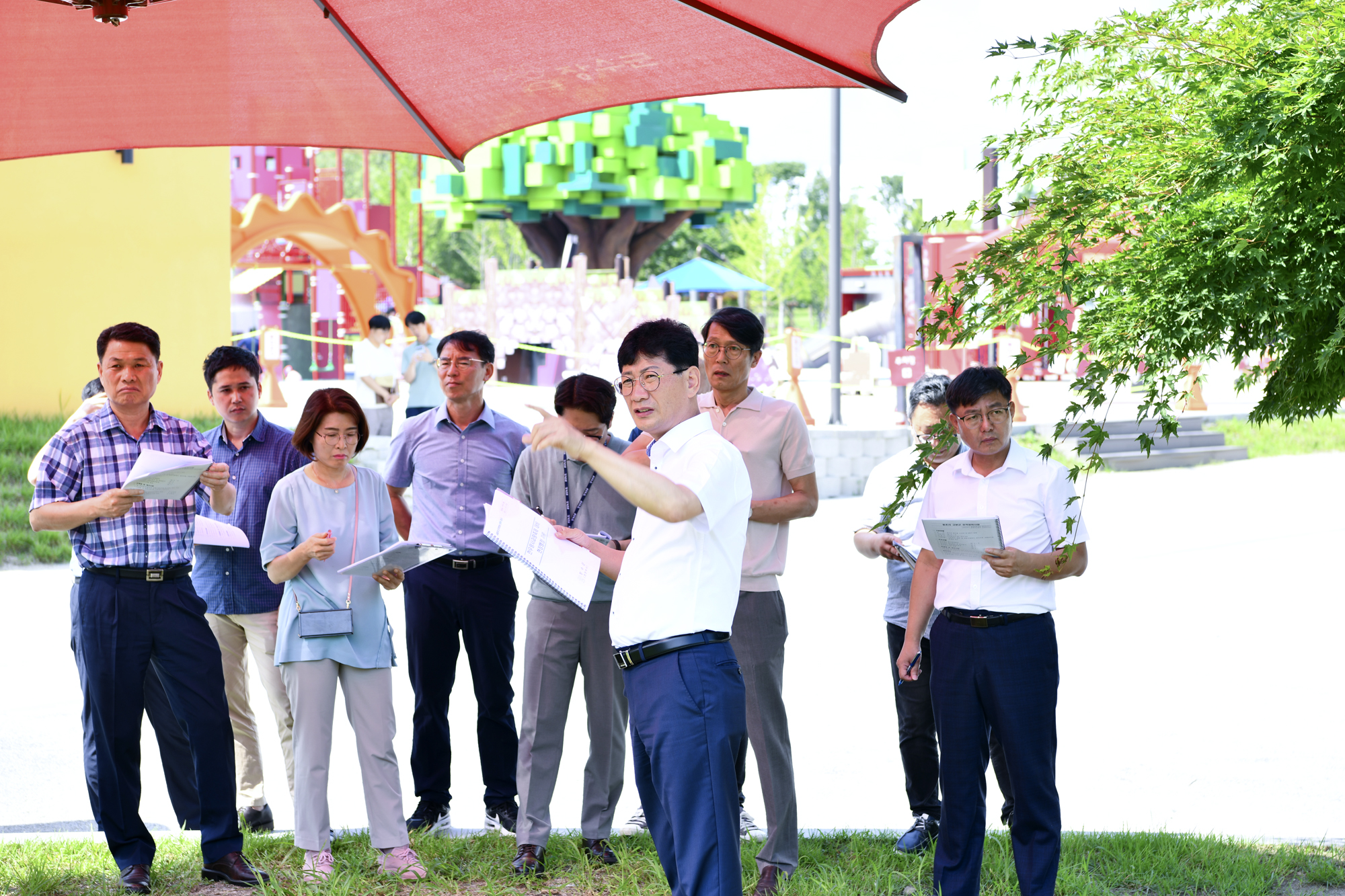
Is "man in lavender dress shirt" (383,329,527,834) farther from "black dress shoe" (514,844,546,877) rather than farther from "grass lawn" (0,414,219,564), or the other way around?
"grass lawn" (0,414,219,564)

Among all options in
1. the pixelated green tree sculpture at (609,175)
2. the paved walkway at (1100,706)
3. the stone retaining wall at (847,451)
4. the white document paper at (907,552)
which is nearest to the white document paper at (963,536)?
the white document paper at (907,552)

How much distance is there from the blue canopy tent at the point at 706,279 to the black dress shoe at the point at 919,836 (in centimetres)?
3371

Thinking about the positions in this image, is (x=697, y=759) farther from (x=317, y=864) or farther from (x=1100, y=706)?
(x=1100, y=706)

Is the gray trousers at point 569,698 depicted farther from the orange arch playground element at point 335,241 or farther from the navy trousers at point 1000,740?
the orange arch playground element at point 335,241

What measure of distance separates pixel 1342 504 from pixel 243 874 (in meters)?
14.0

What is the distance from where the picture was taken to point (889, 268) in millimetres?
54469

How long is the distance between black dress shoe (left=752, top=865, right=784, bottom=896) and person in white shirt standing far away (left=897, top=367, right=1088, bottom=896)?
0.55m

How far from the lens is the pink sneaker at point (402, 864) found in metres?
4.71

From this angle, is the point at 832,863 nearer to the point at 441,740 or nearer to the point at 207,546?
the point at 441,740

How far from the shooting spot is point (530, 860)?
4.80m

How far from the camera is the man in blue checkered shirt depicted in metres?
5.35

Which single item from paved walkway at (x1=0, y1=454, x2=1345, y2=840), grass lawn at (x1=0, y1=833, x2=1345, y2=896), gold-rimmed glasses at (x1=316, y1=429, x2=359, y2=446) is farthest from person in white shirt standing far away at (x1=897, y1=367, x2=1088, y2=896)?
gold-rimmed glasses at (x1=316, y1=429, x2=359, y2=446)

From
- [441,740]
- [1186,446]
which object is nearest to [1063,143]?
[441,740]

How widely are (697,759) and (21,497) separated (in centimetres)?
1055
